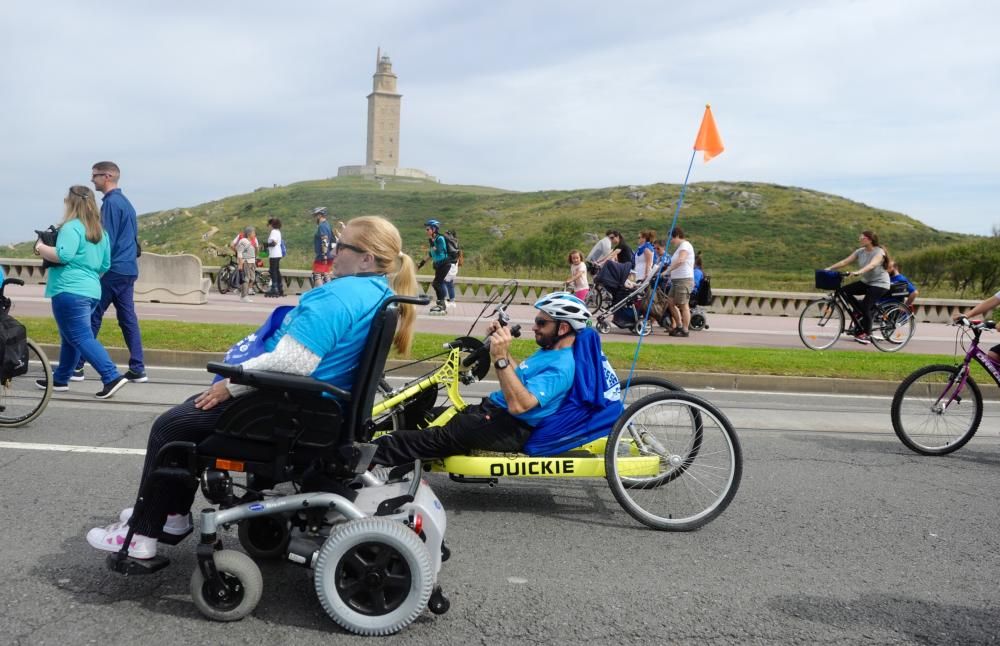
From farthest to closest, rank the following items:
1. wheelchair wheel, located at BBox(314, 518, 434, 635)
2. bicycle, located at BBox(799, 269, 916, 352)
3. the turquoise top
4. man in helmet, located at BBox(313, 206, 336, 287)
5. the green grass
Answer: man in helmet, located at BBox(313, 206, 336, 287) < bicycle, located at BBox(799, 269, 916, 352) < the green grass < the turquoise top < wheelchair wheel, located at BBox(314, 518, 434, 635)

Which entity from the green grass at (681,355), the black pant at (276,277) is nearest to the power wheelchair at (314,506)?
the green grass at (681,355)

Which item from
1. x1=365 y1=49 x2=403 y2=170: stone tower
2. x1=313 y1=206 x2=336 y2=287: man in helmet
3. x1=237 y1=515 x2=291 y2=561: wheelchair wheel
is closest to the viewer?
x1=237 y1=515 x2=291 y2=561: wheelchair wheel

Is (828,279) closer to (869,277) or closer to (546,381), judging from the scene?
(869,277)

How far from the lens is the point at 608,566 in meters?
4.23

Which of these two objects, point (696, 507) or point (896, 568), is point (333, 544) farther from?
point (896, 568)

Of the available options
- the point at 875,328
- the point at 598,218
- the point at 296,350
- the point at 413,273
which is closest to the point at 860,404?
the point at 875,328

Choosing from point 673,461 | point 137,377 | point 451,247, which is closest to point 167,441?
point 673,461

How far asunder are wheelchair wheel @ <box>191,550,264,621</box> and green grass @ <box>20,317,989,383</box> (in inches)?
286

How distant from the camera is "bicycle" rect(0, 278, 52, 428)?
21.2 feet

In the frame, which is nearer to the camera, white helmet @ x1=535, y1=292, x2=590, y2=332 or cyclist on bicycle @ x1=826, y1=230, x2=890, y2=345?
white helmet @ x1=535, y1=292, x2=590, y2=332

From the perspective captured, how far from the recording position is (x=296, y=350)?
3.36 m

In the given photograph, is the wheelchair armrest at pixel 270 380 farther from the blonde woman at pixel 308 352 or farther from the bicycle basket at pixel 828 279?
the bicycle basket at pixel 828 279

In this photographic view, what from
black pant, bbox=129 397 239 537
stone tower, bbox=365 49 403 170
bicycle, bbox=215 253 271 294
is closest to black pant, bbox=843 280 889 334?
black pant, bbox=129 397 239 537

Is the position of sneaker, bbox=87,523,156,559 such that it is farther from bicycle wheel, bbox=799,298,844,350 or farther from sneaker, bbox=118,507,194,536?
bicycle wheel, bbox=799,298,844,350
